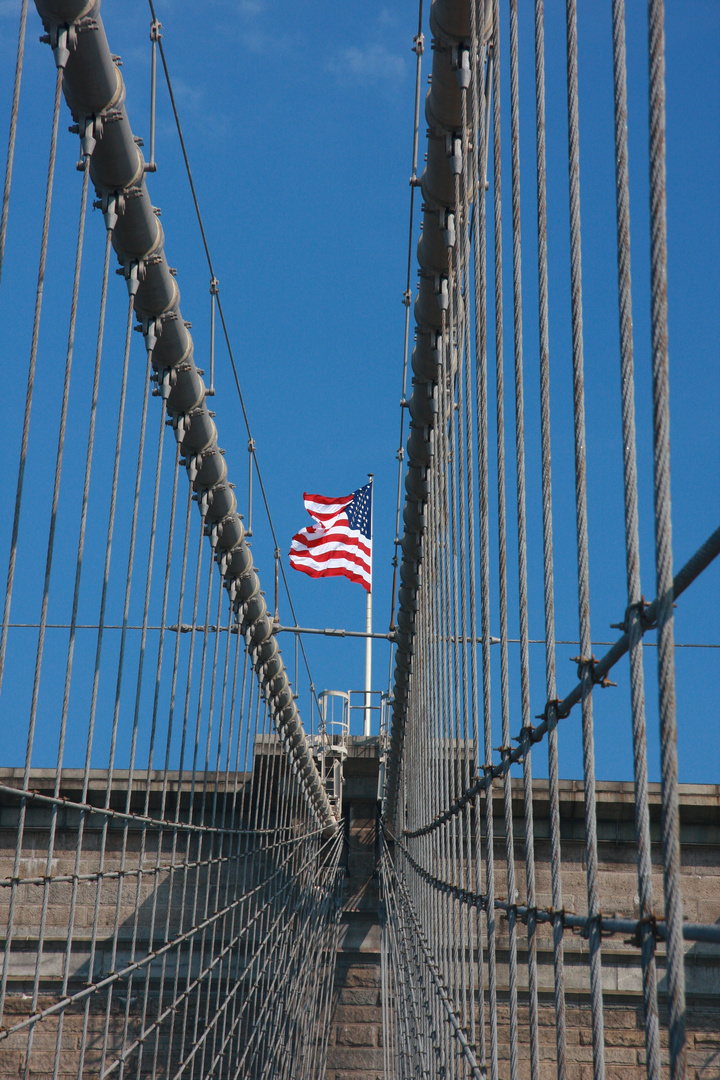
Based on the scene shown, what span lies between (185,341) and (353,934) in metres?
7.78

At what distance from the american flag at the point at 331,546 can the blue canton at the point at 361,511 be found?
37 cm

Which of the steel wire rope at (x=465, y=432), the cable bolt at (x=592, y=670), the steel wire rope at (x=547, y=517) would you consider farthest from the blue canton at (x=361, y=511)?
the cable bolt at (x=592, y=670)

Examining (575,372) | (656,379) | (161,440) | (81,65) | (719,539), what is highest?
(81,65)

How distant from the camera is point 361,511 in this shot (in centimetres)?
1465

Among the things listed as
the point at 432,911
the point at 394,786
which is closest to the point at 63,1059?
the point at 394,786

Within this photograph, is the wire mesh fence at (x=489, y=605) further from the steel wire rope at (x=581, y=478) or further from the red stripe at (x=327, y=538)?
the red stripe at (x=327, y=538)

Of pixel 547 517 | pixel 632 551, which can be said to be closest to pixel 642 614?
pixel 632 551

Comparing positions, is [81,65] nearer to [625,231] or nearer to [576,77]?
[576,77]

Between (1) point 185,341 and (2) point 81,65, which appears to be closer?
(2) point 81,65

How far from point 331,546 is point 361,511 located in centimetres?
159

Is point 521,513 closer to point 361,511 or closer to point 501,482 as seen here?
point 501,482

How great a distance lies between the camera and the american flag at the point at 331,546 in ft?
42.4

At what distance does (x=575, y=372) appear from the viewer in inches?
77.4

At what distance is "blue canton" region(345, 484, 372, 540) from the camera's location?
14.2 meters
